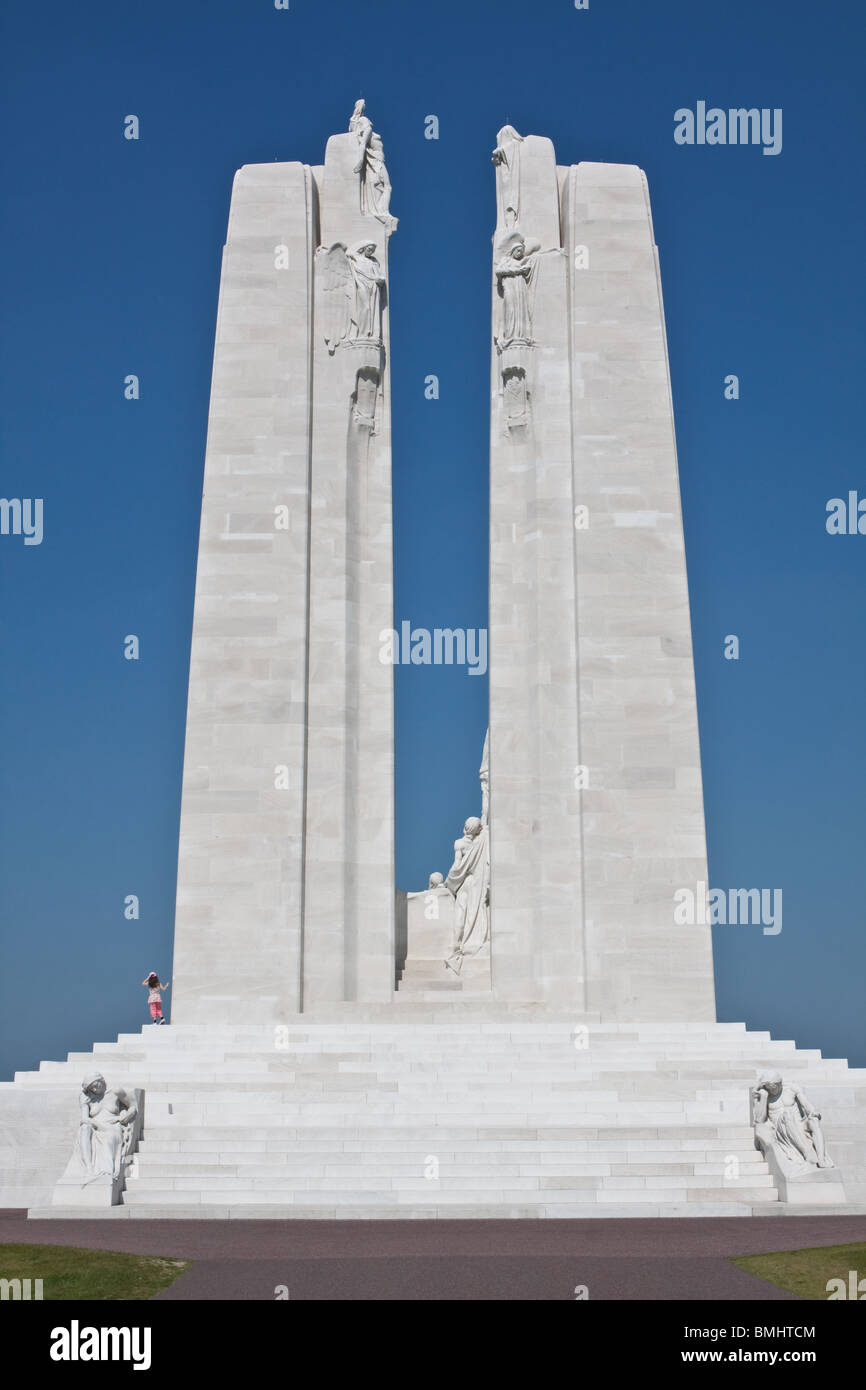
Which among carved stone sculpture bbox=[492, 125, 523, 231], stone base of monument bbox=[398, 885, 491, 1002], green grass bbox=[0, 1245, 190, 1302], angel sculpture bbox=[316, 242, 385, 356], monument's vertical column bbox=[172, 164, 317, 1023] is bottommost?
Answer: green grass bbox=[0, 1245, 190, 1302]

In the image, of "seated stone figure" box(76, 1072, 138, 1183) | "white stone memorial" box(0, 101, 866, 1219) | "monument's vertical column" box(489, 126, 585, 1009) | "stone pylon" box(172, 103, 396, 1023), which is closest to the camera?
"seated stone figure" box(76, 1072, 138, 1183)

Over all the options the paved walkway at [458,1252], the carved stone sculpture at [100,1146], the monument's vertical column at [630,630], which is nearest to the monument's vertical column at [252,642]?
the monument's vertical column at [630,630]

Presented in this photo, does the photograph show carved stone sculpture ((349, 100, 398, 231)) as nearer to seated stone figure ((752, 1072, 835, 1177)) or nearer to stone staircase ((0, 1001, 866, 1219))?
stone staircase ((0, 1001, 866, 1219))

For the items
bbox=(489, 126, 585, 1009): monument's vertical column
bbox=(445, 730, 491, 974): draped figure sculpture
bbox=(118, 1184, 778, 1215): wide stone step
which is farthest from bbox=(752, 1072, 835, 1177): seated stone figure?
bbox=(445, 730, 491, 974): draped figure sculpture

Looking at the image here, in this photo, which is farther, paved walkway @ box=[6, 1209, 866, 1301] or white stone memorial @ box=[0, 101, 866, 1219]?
white stone memorial @ box=[0, 101, 866, 1219]

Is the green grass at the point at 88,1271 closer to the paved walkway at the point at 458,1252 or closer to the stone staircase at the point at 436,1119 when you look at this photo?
the paved walkway at the point at 458,1252

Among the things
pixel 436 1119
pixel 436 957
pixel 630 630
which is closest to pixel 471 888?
pixel 436 957

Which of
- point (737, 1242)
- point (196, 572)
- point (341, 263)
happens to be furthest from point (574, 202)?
point (737, 1242)

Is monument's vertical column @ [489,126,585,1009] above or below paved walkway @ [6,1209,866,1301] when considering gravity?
above
